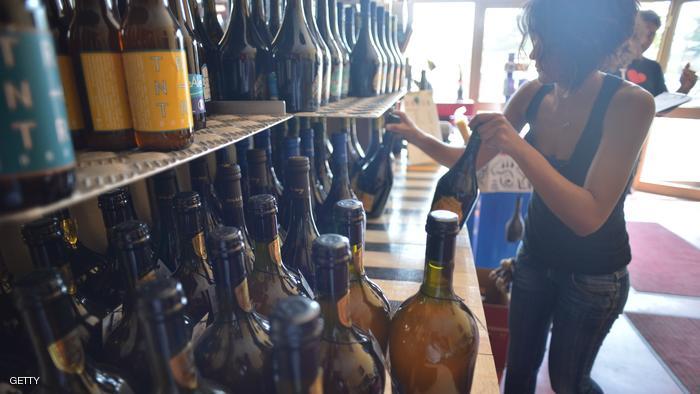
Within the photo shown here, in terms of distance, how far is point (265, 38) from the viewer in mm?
1077

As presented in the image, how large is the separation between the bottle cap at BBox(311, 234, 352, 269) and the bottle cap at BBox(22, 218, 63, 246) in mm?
324

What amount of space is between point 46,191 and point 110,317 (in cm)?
40

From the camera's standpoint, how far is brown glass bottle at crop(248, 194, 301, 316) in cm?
60

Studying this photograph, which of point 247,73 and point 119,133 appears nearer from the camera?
point 119,133

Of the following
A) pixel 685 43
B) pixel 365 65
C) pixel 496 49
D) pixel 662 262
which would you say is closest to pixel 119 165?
pixel 365 65

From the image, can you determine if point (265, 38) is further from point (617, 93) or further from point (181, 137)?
point (617, 93)

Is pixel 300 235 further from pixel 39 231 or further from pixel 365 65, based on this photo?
pixel 365 65

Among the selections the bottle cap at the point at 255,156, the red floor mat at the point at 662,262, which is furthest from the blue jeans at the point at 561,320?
the red floor mat at the point at 662,262

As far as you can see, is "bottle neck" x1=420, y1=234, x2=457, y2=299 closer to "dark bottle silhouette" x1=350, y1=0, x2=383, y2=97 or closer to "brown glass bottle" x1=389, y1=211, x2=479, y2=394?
"brown glass bottle" x1=389, y1=211, x2=479, y2=394

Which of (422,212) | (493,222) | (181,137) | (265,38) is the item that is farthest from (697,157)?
(181,137)

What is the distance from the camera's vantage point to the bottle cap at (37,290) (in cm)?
33

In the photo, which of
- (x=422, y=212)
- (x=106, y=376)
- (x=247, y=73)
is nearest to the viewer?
(x=106, y=376)

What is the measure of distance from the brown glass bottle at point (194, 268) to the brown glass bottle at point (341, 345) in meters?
0.23

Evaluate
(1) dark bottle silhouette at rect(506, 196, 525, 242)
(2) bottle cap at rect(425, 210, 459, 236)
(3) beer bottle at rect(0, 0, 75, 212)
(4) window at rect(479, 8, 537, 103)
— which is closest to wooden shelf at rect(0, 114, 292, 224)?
(3) beer bottle at rect(0, 0, 75, 212)
